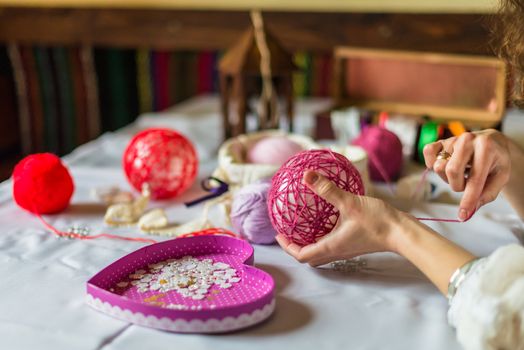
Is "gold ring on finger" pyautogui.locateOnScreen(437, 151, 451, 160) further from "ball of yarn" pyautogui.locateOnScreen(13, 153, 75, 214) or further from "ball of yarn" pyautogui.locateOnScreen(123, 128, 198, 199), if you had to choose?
"ball of yarn" pyautogui.locateOnScreen(13, 153, 75, 214)

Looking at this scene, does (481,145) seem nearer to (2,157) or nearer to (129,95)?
(129,95)

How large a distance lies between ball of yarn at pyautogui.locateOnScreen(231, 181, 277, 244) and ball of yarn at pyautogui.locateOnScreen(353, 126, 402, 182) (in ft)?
1.23

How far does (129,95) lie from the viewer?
2.54 meters

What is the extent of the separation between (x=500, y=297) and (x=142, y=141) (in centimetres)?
73

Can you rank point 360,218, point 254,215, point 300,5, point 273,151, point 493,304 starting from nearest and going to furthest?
point 493,304
point 360,218
point 254,215
point 273,151
point 300,5

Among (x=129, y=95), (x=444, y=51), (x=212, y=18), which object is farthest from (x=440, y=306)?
(x=129, y=95)

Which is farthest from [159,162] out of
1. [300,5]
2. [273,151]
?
[300,5]

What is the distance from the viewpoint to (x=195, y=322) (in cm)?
73

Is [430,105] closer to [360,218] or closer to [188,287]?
[360,218]

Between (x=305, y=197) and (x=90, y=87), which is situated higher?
(x=305, y=197)

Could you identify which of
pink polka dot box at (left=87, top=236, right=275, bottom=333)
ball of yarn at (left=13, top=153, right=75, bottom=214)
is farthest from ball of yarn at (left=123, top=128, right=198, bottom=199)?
pink polka dot box at (left=87, top=236, right=275, bottom=333)

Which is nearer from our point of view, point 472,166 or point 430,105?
point 472,166

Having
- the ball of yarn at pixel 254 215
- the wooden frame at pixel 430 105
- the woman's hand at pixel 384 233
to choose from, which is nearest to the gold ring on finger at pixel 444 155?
the woman's hand at pixel 384 233

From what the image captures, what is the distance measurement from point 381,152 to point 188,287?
2.06 feet
